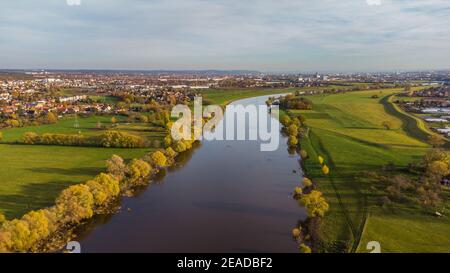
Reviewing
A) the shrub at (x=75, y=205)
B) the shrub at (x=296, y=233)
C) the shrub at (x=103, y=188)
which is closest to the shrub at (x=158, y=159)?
the shrub at (x=103, y=188)

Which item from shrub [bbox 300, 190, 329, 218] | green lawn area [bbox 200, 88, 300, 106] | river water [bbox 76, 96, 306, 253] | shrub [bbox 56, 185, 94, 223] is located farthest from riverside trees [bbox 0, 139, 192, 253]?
green lawn area [bbox 200, 88, 300, 106]

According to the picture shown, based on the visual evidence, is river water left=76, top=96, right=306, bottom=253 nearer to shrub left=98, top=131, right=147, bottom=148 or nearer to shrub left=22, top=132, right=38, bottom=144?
shrub left=98, top=131, right=147, bottom=148

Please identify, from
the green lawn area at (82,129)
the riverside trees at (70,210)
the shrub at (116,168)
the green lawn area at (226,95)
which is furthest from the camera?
the green lawn area at (226,95)

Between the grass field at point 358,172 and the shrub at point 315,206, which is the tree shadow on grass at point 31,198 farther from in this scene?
the grass field at point 358,172

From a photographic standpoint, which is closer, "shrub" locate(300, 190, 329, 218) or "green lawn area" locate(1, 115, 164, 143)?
"shrub" locate(300, 190, 329, 218)
